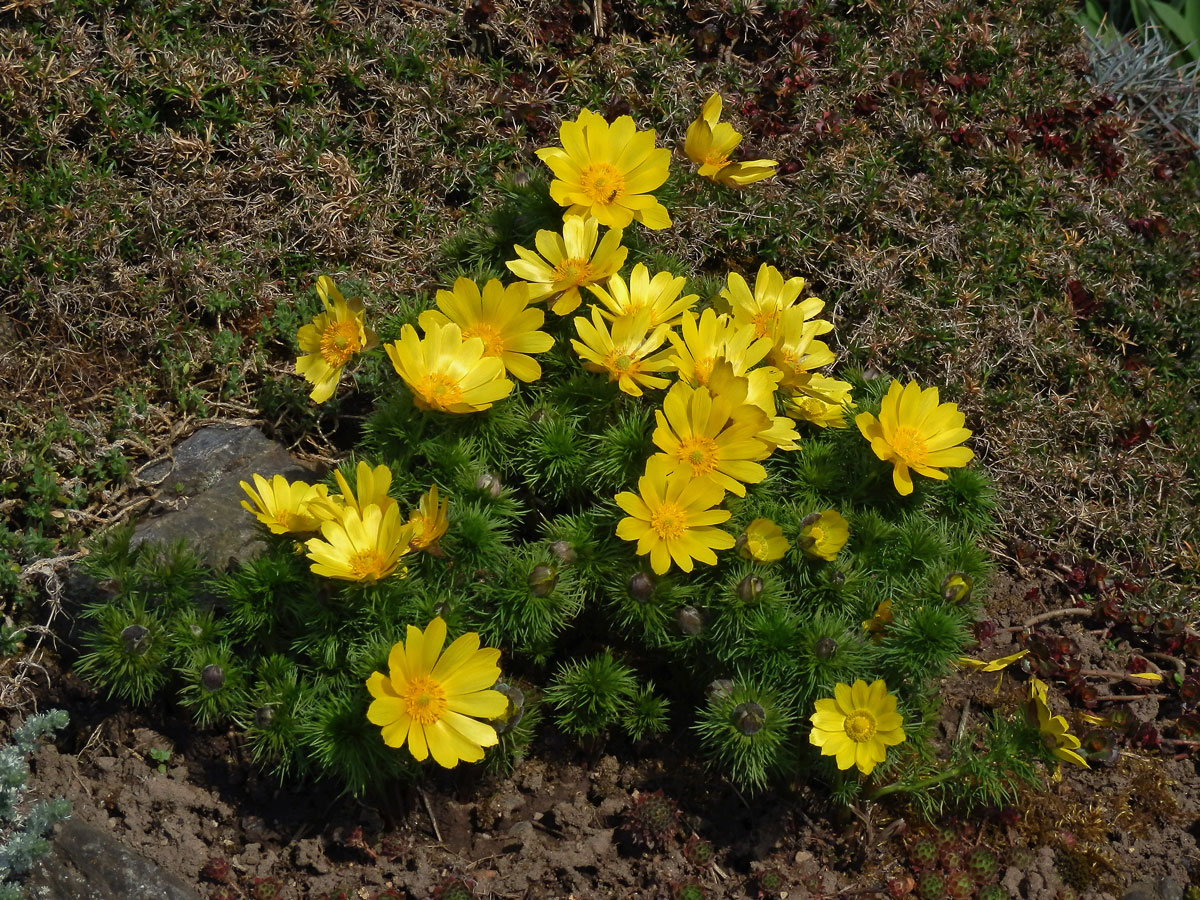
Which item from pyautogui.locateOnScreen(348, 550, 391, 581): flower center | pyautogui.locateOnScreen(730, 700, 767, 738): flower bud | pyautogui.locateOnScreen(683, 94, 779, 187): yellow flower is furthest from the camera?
pyautogui.locateOnScreen(683, 94, 779, 187): yellow flower

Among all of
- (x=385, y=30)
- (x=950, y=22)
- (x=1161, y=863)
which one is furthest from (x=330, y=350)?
(x=950, y=22)

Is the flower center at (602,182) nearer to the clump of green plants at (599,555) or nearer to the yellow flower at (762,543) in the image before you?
the clump of green plants at (599,555)

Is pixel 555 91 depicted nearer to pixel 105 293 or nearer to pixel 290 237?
pixel 290 237

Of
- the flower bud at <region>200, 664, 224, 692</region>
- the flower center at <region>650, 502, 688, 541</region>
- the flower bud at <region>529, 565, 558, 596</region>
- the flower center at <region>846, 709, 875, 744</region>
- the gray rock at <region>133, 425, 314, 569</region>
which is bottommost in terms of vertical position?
the gray rock at <region>133, 425, 314, 569</region>

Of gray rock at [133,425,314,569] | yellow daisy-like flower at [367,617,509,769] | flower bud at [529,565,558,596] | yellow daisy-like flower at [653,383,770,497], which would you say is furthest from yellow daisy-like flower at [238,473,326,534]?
yellow daisy-like flower at [653,383,770,497]

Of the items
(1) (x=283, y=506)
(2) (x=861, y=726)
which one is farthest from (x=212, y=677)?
(2) (x=861, y=726)

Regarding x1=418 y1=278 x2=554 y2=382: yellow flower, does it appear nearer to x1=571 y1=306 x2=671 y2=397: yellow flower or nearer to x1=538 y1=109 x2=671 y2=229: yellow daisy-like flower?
x1=571 y1=306 x2=671 y2=397: yellow flower

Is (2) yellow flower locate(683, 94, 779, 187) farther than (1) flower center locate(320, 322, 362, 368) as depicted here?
Yes

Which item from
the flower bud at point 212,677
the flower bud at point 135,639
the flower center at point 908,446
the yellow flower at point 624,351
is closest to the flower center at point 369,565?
the flower bud at point 212,677
